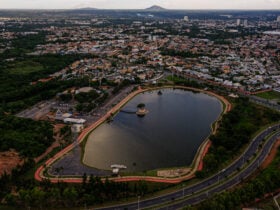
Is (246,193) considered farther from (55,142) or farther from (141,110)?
(141,110)

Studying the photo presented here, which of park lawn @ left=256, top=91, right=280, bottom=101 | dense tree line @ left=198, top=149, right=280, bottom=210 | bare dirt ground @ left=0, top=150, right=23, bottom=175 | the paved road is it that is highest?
park lawn @ left=256, top=91, right=280, bottom=101

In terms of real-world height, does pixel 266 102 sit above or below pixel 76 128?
above

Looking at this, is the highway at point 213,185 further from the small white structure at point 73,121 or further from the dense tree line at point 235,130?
the small white structure at point 73,121

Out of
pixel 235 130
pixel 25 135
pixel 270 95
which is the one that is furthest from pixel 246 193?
pixel 270 95

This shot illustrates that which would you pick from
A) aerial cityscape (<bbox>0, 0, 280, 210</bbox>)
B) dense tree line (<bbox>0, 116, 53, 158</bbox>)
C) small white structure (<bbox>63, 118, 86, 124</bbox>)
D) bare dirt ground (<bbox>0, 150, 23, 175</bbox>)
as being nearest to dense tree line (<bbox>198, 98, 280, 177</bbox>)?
aerial cityscape (<bbox>0, 0, 280, 210</bbox>)

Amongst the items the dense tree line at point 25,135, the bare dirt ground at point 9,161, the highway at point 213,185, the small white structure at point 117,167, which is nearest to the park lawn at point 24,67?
the dense tree line at point 25,135

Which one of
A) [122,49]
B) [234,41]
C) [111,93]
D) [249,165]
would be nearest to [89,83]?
[111,93]

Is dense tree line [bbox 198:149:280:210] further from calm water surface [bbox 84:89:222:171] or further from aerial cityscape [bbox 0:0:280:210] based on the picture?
calm water surface [bbox 84:89:222:171]

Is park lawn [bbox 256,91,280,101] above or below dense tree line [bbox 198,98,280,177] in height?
above
